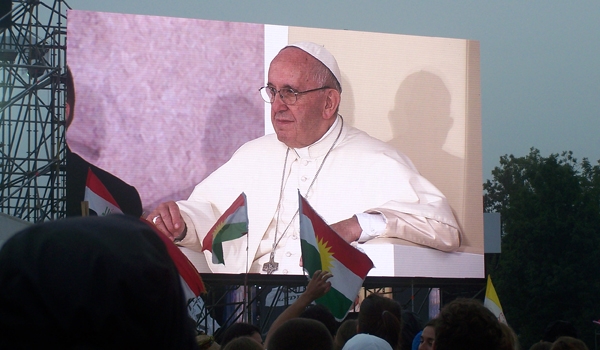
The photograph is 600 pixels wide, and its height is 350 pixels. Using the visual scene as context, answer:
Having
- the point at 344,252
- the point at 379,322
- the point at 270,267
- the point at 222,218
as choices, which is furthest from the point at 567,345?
the point at 270,267

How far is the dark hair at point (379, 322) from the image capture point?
3406mm

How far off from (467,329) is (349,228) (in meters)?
7.18

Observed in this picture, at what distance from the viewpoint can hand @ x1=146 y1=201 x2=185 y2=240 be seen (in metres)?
9.17

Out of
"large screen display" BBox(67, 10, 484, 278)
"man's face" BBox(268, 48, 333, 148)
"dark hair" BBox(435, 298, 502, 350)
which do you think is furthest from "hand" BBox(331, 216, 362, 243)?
"dark hair" BBox(435, 298, 502, 350)

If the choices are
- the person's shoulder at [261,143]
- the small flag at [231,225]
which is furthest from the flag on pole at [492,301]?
the person's shoulder at [261,143]

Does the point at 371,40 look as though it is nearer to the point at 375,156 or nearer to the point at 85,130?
the point at 375,156

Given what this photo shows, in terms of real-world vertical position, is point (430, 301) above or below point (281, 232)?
below

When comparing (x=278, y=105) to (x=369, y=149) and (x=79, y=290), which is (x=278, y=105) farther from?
(x=79, y=290)

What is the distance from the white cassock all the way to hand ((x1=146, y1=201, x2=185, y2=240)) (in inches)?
4.3

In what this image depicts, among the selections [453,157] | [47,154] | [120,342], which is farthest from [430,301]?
[120,342]

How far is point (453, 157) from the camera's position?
34.0 ft

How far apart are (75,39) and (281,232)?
10.3 ft

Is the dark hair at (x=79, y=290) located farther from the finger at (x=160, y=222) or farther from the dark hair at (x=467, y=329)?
the finger at (x=160, y=222)

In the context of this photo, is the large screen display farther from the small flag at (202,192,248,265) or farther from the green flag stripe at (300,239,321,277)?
the green flag stripe at (300,239,321,277)
